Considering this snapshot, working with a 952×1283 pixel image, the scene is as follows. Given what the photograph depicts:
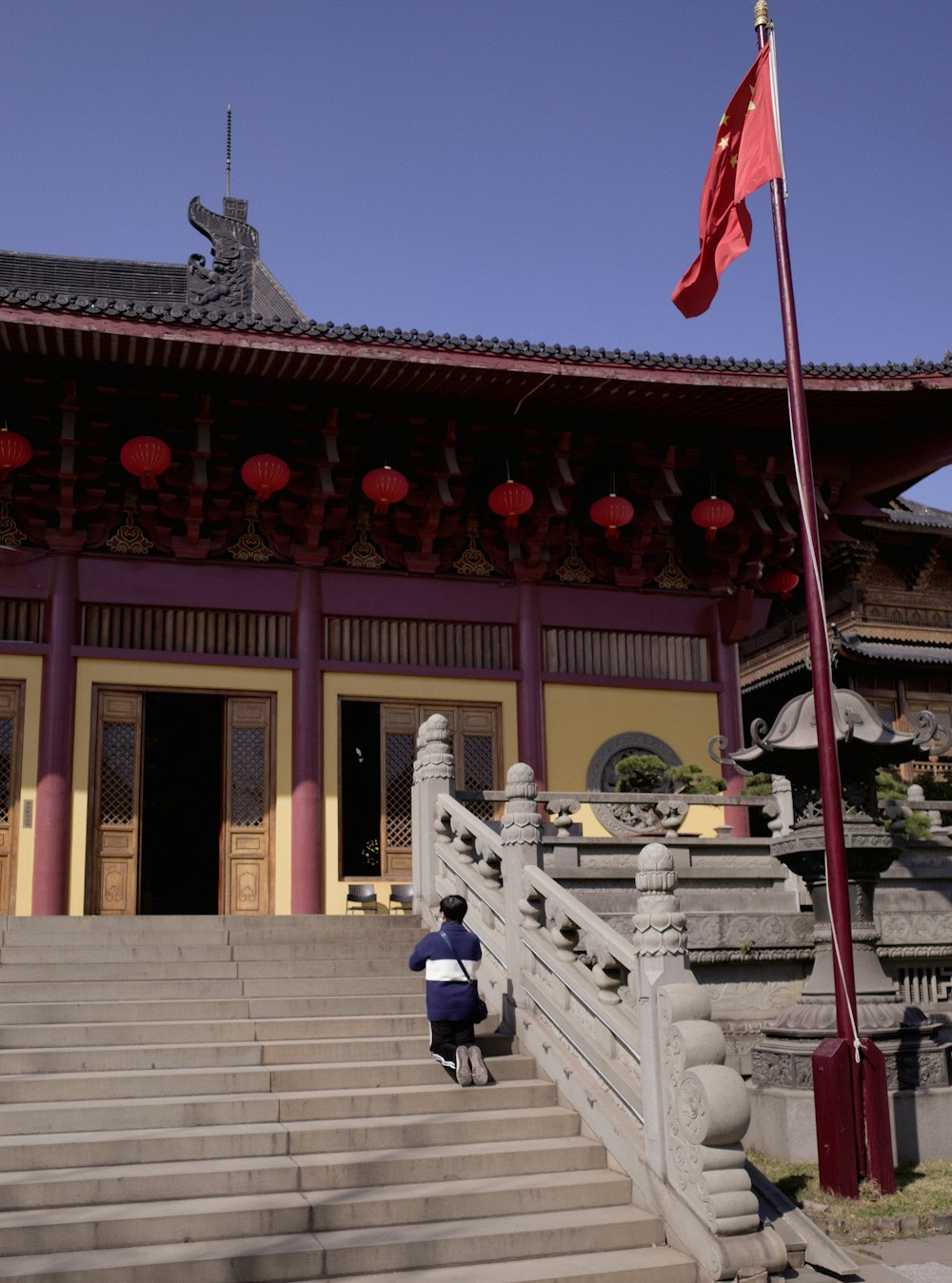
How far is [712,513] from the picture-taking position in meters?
13.2

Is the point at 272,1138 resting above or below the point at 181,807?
below

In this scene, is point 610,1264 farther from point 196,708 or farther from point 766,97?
point 196,708

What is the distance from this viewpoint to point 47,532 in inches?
476

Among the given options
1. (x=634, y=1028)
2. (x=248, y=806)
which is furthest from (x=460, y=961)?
(x=248, y=806)

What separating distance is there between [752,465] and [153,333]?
6135mm

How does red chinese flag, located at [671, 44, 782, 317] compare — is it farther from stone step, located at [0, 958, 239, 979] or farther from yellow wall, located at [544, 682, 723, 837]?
stone step, located at [0, 958, 239, 979]

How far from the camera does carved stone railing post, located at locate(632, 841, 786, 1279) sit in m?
5.52

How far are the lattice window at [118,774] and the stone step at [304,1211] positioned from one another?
6584 millimetres

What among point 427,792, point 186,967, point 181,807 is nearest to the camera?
point 186,967

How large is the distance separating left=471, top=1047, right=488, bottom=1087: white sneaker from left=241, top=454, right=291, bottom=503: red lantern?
6520mm

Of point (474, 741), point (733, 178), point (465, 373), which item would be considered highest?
point (733, 178)

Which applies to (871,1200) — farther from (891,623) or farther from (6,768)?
(891,623)

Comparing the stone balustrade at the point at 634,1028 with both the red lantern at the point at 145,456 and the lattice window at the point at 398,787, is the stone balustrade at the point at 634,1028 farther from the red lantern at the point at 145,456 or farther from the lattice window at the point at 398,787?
the red lantern at the point at 145,456

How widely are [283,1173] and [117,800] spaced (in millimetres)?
6592
